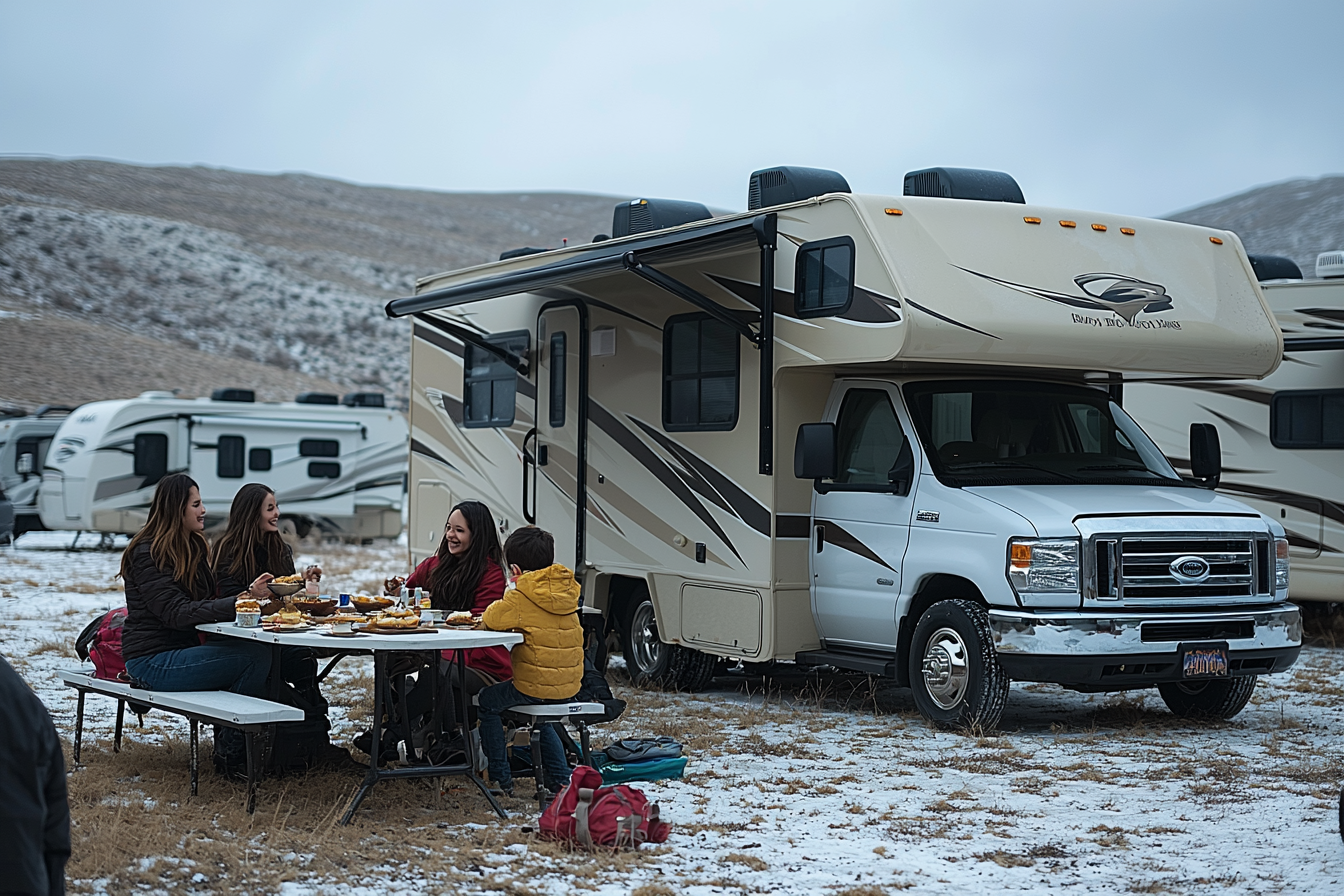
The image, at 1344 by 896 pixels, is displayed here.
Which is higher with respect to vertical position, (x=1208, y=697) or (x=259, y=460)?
(x=259, y=460)

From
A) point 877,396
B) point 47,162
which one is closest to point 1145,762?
point 877,396

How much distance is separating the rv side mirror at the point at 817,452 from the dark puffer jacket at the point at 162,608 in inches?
128

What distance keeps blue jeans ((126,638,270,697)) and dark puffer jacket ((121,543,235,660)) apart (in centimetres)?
7

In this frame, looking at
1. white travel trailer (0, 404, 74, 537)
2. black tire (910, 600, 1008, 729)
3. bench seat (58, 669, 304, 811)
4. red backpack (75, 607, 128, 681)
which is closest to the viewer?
bench seat (58, 669, 304, 811)

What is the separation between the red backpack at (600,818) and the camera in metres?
5.97

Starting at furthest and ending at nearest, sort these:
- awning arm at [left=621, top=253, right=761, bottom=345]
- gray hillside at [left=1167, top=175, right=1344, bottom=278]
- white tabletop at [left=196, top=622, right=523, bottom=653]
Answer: gray hillside at [left=1167, top=175, right=1344, bottom=278] < awning arm at [left=621, top=253, right=761, bottom=345] < white tabletop at [left=196, top=622, right=523, bottom=653]

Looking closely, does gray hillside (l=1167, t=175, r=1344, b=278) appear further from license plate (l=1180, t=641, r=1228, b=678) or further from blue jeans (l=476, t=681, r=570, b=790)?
blue jeans (l=476, t=681, r=570, b=790)

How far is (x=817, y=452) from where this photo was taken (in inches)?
347

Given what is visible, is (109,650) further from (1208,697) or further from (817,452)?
(1208,697)

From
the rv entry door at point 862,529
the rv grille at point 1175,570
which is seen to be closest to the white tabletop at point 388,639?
the rv entry door at point 862,529

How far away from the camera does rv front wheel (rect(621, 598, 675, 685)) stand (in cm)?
1047

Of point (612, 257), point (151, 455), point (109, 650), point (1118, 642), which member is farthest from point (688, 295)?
point (151, 455)

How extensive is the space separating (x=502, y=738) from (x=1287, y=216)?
218 feet

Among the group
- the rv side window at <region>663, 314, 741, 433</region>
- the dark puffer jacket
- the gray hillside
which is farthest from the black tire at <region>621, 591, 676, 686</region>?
the gray hillside
